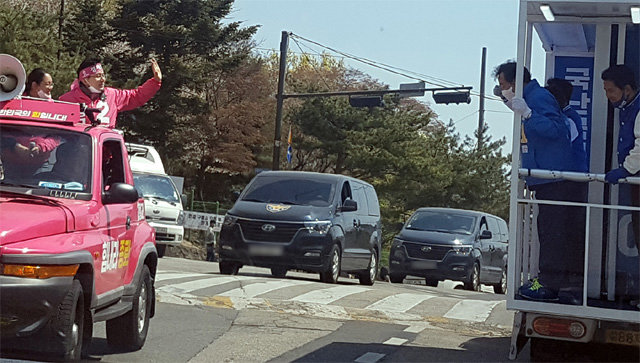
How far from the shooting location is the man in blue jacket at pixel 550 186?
801cm

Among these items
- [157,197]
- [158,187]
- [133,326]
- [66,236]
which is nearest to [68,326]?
[66,236]

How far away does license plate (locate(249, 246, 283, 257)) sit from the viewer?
15578 mm

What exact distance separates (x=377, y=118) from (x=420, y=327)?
123 ft

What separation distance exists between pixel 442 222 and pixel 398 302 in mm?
8801

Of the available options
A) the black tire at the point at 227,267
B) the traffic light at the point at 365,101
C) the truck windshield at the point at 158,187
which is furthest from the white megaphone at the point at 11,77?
the traffic light at the point at 365,101

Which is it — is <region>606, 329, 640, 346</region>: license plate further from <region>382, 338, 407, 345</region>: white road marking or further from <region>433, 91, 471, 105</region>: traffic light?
<region>433, 91, 471, 105</region>: traffic light

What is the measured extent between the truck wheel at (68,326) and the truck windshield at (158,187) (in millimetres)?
17408

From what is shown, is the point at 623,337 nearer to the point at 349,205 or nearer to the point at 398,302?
the point at 398,302

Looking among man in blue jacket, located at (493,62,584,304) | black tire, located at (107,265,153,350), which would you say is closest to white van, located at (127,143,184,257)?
black tire, located at (107,265,153,350)

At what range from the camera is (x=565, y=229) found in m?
8.05

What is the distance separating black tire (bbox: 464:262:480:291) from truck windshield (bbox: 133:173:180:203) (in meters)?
7.79

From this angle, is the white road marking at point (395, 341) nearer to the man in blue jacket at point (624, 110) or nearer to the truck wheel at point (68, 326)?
the man in blue jacket at point (624, 110)

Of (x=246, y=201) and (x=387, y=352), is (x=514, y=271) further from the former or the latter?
(x=246, y=201)

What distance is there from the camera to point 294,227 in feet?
51.4
